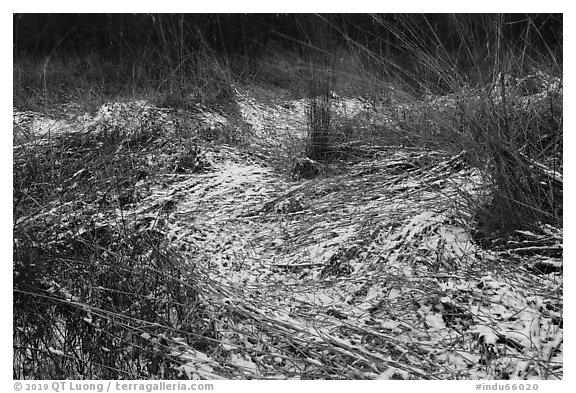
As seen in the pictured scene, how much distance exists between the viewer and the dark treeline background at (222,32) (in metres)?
4.22

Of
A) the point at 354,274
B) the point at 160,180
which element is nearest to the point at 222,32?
the point at 160,180

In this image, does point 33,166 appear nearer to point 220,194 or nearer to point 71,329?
point 220,194

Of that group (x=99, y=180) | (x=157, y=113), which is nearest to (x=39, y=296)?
(x=99, y=180)

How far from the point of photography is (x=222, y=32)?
6523 millimetres

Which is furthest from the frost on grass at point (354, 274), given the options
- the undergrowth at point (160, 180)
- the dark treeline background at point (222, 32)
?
the dark treeline background at point (222, 32)

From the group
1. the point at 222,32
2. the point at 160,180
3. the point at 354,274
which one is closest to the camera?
the point at 354,274

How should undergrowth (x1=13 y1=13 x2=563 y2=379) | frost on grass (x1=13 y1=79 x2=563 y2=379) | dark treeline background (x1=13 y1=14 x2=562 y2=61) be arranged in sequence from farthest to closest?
dark treeline background (x1=13 y1=14 x2=562 y2=61) < undergrowth (x1=13 y1=13 x2=563 y2=379) < frost on grass (x1=13 y1=79 x2=563 y2=379)

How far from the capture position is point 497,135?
2248mm

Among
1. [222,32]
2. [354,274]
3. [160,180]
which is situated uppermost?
[222,32]

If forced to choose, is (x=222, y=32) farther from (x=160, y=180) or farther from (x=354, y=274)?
(x=354, y=274)

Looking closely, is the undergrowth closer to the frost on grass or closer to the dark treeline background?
the frost on grass

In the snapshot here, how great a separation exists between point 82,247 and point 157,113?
1895 millimetres

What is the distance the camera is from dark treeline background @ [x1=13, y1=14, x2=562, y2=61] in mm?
4223

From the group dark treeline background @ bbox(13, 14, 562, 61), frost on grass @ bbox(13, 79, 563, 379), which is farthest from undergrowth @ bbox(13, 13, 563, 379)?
dark treeline background @ bbox(13, 14, 562, 61)
